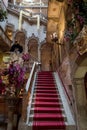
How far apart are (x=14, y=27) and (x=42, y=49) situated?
4128 millimetres

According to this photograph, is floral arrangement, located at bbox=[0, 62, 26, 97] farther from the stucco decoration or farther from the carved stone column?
the stucco decoration

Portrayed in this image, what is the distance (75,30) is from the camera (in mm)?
6570

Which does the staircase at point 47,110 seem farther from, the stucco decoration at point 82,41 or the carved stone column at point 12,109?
the stucco decoration at point 82,41

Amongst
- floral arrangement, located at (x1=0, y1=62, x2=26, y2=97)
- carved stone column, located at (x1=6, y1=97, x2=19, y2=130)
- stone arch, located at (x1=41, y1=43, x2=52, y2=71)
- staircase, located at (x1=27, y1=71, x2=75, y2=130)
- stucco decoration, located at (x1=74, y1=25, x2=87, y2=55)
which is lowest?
stone arch, located at (x1=41, y1=43, x2=52, y2=71)

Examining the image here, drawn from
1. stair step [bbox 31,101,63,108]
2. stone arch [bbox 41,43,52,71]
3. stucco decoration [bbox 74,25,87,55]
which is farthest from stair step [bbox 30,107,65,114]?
stone arch [bbox 41,43,52,71]

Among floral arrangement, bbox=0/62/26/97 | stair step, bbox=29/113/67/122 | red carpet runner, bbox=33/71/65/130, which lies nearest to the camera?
red carpet runner, bbox=33/71/65/130

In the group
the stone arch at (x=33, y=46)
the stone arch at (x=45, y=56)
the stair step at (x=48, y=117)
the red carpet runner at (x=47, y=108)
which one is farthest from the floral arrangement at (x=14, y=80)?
the stone arch at (x=33, y=46)

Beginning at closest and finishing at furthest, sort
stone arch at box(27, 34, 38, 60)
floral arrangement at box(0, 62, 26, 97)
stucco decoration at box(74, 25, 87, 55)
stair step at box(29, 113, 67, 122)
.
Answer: stucco decoration at box(74, 25, 87, 55), floral arrangement at box(0, 62, 26, 97), stair step at box(29, 113, 67, 122), stone arch at box(27, 34, 38, 60)

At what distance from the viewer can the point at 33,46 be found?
64.6ft

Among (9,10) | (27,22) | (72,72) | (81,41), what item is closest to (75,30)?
(81,41)

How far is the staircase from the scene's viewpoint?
5543 millimetres

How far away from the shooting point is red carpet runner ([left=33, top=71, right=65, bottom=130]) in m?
5.54

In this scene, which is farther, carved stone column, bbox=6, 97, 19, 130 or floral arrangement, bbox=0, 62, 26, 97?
floral arrangement, bbox=0, 62, 26, 97

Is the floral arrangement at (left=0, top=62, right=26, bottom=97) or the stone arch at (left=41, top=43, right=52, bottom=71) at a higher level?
the floral arrangement at (left=0, top=62, right=26, bottom=97)
